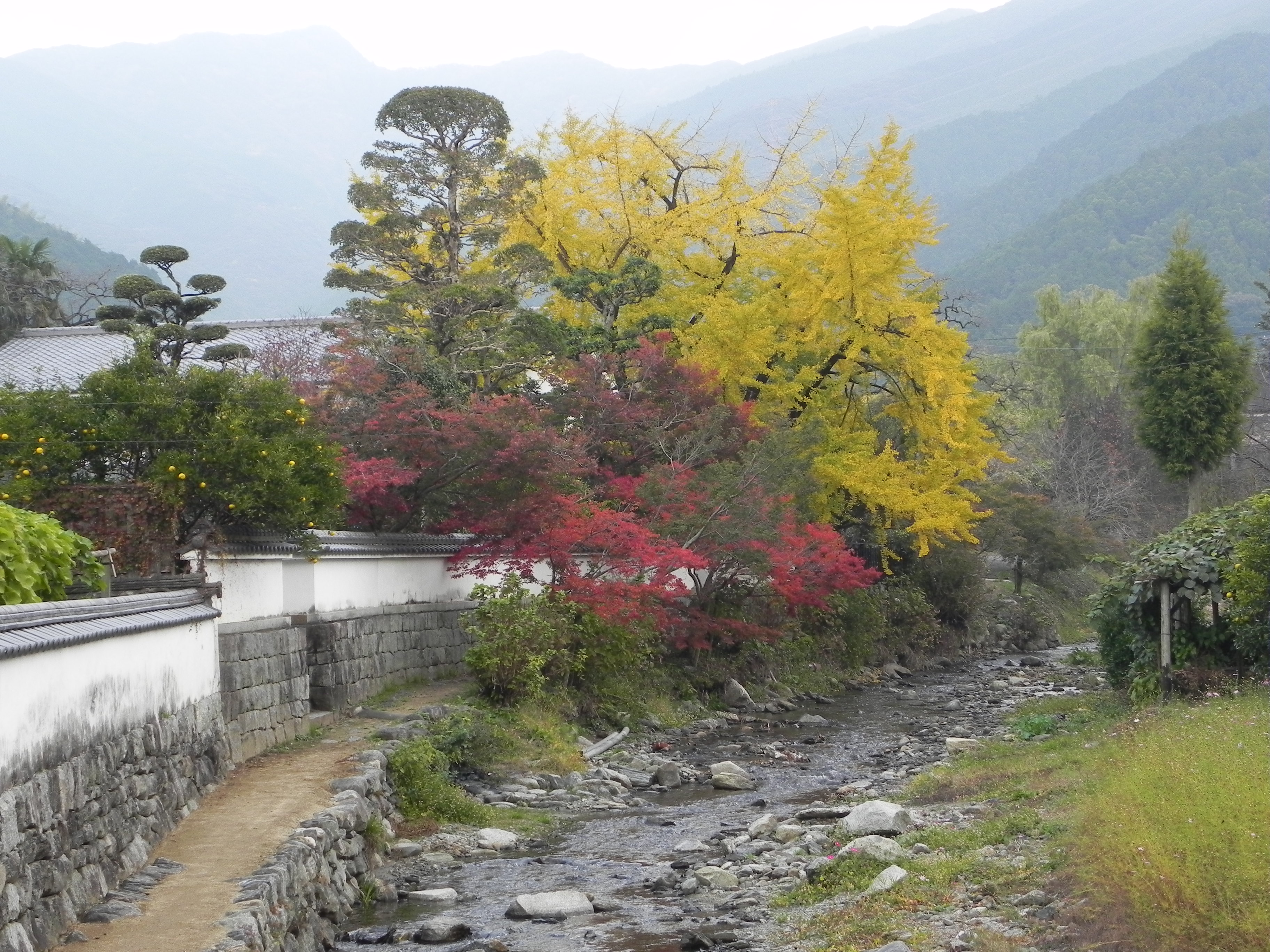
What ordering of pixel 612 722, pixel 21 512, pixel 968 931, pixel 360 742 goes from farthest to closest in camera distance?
pixel 612 722 → pixel 360 742 → pixel 21 512 → pixel 968 931

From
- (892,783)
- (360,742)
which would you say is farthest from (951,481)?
(360,742)

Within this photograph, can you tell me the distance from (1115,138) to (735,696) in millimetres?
112740

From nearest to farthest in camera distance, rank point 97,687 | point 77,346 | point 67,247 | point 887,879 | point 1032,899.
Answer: point 97,687 → point 1032,899 → point 887,879 → point 77,346 → point 67,247

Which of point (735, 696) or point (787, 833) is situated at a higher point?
point (787, 833)

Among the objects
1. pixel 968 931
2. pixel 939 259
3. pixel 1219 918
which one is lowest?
pixel 968 931

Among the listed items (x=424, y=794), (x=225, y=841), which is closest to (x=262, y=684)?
(x=424, y=794)

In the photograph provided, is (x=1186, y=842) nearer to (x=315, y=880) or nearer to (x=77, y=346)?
(x=315, y=880)

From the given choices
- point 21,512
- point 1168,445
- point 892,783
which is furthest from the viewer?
point 1168,445

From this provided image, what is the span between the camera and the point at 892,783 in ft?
56.5

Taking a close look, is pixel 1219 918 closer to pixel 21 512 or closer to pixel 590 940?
pixel 590 940

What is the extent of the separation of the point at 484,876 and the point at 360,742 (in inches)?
138

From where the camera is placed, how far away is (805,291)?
29.9 meters

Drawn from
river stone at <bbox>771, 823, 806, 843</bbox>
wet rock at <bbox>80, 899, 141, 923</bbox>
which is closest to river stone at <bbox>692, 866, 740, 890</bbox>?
river stone at <bbox>771, 823, 806, 843</bbox>

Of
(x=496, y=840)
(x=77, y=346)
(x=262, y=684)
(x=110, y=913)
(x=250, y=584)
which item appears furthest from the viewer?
(x=77, y=346)
